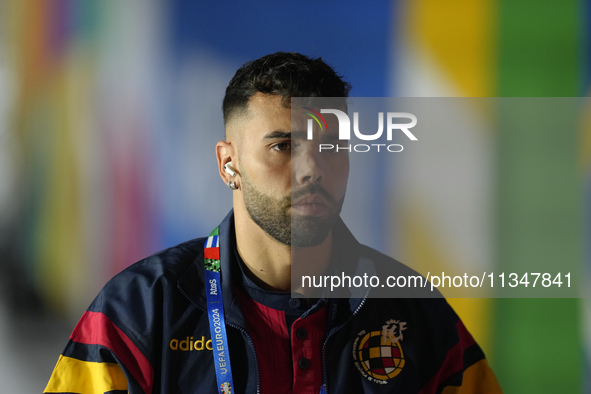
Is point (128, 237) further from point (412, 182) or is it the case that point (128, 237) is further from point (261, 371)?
point (412, 182)

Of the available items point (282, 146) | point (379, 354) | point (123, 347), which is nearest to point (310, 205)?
point (282, 146)

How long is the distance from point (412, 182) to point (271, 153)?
26.8 inches

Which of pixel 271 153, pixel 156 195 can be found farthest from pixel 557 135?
pixel 156 195

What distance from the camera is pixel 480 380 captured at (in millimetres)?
1837

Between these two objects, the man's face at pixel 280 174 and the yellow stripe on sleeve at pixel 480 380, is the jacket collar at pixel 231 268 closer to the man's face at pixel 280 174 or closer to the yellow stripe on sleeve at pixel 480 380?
the man's face at pixel 280 174

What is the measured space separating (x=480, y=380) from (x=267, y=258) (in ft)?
3.17

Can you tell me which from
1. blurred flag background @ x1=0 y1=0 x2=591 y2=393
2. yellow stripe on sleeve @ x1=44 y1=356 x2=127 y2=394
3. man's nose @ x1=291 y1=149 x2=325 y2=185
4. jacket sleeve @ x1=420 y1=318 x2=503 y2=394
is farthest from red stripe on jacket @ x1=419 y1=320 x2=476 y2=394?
yellow stripe on sleeve @ x1=44 y1=356 x2=127 y2=394

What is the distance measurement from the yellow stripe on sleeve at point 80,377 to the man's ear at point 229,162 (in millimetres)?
743

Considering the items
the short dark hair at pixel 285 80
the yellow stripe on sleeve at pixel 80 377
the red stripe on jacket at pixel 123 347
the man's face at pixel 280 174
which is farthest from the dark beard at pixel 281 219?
the yellow stripe on sleeve at pixel 80 377

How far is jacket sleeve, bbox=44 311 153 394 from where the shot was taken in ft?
5.02

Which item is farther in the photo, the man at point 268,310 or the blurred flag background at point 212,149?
the blurred flag background at point 212,149

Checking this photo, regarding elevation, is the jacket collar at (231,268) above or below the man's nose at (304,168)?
below

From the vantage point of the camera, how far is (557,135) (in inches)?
79.6

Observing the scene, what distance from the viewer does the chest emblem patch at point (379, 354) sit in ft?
5.35
